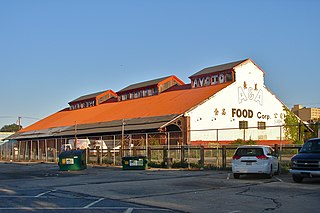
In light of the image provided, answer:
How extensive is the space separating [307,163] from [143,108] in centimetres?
4056

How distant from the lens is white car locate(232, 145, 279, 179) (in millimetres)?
20703

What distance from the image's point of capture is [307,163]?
709 inches

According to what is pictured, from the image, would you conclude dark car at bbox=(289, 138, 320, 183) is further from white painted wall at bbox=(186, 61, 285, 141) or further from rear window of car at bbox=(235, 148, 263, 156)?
white painted wall at bbox=(186, 61, 285, 141)

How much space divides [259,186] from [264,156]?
341 cm

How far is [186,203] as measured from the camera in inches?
510

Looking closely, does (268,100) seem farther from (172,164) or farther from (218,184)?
(218,184)

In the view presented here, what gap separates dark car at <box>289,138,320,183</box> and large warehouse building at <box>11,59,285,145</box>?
26.8 metres

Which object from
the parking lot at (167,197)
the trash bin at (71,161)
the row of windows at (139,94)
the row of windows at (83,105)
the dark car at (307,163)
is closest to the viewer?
the parking lot at (167,197)

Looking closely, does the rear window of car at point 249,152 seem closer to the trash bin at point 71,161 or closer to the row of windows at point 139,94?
the trash bin at point 71,161

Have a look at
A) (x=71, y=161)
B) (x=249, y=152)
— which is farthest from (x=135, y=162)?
(x=249, y=152)

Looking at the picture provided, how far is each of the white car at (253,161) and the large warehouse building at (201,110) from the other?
24.1m

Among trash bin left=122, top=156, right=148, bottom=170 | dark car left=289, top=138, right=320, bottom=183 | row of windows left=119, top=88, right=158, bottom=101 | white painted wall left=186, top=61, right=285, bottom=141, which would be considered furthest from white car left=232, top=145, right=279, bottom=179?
row of windows left=119, top=88, right=158, bottom=101

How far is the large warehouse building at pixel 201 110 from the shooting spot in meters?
48.8

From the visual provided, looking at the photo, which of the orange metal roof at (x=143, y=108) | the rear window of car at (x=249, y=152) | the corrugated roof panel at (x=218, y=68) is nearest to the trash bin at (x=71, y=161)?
the rear window of car at (x=249, y=152)
